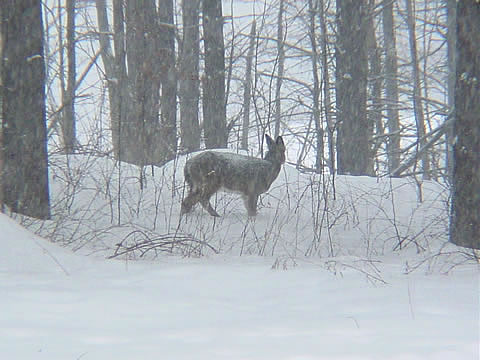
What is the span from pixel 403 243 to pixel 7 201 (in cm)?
453

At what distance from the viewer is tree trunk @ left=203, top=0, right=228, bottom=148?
14.1m

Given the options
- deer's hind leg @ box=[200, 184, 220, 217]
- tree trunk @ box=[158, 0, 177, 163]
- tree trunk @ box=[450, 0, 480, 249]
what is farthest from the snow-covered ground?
tree trunk @ box=[158, 0, 177, 163]

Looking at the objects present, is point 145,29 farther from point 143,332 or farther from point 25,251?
point 143,332

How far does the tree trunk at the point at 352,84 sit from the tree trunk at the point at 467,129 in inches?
261

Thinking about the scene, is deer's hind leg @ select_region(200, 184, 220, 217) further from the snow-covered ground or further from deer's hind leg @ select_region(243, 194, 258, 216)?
the snow-covered ground

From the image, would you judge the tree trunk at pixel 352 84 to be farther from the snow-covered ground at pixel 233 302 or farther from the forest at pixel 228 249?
the snow-covered ground at pixel 233 302

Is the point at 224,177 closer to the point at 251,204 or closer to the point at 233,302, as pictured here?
the point at 251,204

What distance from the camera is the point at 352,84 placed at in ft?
43.0

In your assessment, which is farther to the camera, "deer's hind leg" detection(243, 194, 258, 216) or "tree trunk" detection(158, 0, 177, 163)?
"tree trunk" detection(158, 0, 177, 163)

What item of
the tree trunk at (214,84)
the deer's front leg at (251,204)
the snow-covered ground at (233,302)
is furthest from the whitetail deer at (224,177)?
the tree trunk at (214,84)

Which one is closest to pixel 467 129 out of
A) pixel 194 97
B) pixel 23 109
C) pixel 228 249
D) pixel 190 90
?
pixel 228 249

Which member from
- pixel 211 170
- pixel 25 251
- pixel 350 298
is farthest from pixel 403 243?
pixel 25 251

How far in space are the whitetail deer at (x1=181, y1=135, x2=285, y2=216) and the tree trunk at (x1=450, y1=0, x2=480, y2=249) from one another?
3.14 metres

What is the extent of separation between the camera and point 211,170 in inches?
356
